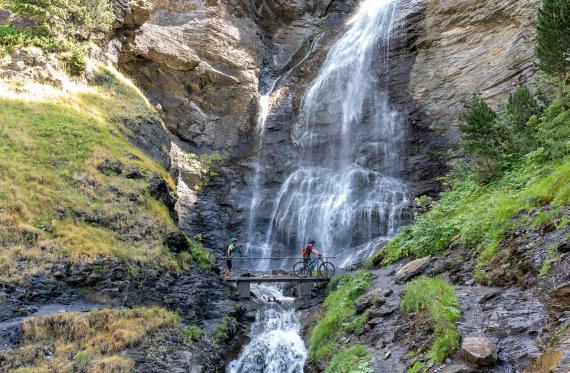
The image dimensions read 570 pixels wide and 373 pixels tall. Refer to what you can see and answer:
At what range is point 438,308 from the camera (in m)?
7.67

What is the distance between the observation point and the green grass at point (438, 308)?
21.3ft

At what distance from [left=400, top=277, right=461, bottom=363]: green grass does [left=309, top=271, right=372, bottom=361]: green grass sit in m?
1.70

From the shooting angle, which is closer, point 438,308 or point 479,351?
point 479,351

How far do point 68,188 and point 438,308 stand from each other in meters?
12.9

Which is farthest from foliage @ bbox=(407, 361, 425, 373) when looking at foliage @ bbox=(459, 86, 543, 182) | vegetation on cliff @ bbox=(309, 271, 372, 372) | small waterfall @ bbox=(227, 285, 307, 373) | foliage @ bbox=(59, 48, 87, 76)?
foliage @ bbox=(59, 48, 87, 76)

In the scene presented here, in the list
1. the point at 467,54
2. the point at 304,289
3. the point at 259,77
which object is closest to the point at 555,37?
the point at 304,289

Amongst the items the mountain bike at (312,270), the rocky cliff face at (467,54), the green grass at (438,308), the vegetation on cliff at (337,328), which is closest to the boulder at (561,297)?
the green grass at (438,308)

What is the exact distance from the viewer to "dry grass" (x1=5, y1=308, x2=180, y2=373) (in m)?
9.52

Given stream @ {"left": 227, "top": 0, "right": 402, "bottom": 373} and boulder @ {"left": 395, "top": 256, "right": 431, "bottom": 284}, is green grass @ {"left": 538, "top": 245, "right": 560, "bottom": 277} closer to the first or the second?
boulder @ {"left": 395, "top": 256, "right": 431, "bottom": 284}

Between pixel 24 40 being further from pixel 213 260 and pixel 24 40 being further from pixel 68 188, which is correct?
pixel 213 260

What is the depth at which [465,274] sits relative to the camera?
931cm

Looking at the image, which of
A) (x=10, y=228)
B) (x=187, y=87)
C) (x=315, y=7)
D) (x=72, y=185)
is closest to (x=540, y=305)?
(x=10, y=228)

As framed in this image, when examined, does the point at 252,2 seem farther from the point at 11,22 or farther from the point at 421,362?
the point at 421,362

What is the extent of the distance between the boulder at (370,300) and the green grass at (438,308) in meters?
1.14
